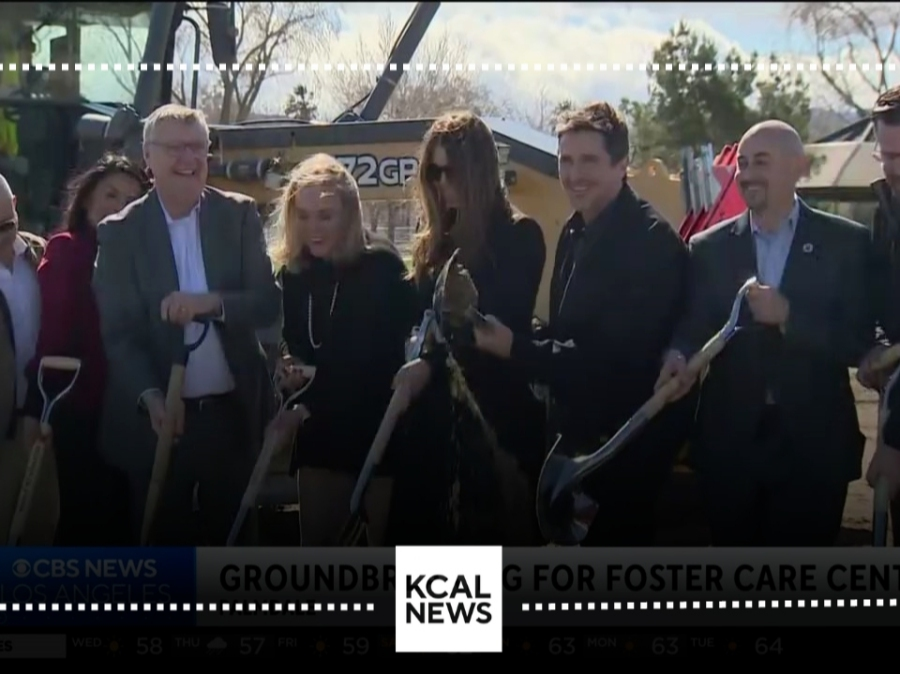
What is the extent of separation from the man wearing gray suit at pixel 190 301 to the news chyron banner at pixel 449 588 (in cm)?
22

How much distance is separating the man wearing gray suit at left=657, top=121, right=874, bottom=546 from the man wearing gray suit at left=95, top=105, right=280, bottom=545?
0.97 meters

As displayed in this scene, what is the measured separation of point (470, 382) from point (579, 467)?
322 mm

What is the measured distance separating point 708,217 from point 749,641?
101 cm

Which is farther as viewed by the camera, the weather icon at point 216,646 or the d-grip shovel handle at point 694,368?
the weather icon at point 216,646

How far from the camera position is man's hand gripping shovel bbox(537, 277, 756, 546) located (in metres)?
2.78

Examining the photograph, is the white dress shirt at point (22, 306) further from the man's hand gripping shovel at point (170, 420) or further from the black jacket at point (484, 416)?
the black jacket at point (484, 416)

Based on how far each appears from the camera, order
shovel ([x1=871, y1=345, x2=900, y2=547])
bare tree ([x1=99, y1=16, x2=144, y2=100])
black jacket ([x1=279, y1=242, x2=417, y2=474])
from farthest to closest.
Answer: bare tree ([x1=99, y1=16, x2=144, y2=100]), black jacket ([x1=279, y1=242, x2=417, y2=474]), shovel ([x1=871, y1=345, x2=900, y2=547])

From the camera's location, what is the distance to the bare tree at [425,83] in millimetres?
2910

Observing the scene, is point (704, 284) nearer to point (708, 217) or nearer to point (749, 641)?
point (708, 217)

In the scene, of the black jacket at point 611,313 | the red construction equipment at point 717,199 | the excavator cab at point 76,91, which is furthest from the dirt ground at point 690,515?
the excavator cab at point 76,91

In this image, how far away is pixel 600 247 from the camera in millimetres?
2787

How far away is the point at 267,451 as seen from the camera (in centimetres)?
288

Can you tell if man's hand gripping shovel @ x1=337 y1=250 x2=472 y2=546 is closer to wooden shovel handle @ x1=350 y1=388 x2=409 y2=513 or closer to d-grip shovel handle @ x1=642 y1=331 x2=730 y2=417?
wooden shovel handle @ x1=350 y1=388 x2=409 y2=513

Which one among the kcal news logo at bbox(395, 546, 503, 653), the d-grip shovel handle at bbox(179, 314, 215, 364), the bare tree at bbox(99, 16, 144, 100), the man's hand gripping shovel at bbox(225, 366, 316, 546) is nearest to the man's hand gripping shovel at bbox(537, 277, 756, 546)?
the kcal news logo at bbox(395, 546, 503, 653)
